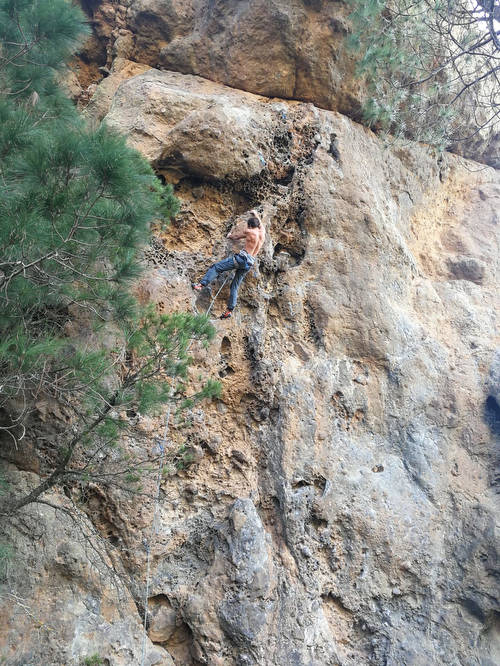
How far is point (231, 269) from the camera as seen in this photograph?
6285 millimetres

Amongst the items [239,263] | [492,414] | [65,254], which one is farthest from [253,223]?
[492,414]

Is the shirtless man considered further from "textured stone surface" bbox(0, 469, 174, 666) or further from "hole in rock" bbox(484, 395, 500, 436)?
"hole in rock" bbox(484, 395, 500, 436)

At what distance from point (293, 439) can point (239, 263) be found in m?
1.97

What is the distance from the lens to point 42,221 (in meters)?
3.53

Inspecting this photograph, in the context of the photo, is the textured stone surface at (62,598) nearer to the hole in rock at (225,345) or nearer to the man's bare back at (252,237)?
the hole in rock at (225,345)

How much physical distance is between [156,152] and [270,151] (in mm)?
1465

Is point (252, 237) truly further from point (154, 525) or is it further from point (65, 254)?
point (154, 525)

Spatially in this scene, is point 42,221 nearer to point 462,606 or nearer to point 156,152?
point 156,152

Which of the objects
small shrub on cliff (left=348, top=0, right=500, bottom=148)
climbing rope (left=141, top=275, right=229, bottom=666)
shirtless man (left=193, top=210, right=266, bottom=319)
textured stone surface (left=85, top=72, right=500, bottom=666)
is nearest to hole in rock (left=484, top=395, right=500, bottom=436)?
textured stone surface (left=85, top=72, right=500, bottom=666)

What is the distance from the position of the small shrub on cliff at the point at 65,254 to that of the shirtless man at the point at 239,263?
1.37m

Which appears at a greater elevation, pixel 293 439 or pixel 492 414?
pixel 492 414

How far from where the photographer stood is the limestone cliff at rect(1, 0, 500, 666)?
4.87 metres

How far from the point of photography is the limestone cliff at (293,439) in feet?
16.0

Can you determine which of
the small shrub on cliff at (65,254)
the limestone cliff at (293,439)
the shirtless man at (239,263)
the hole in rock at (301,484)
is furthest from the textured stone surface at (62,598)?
the shirtless man at (239,263)
